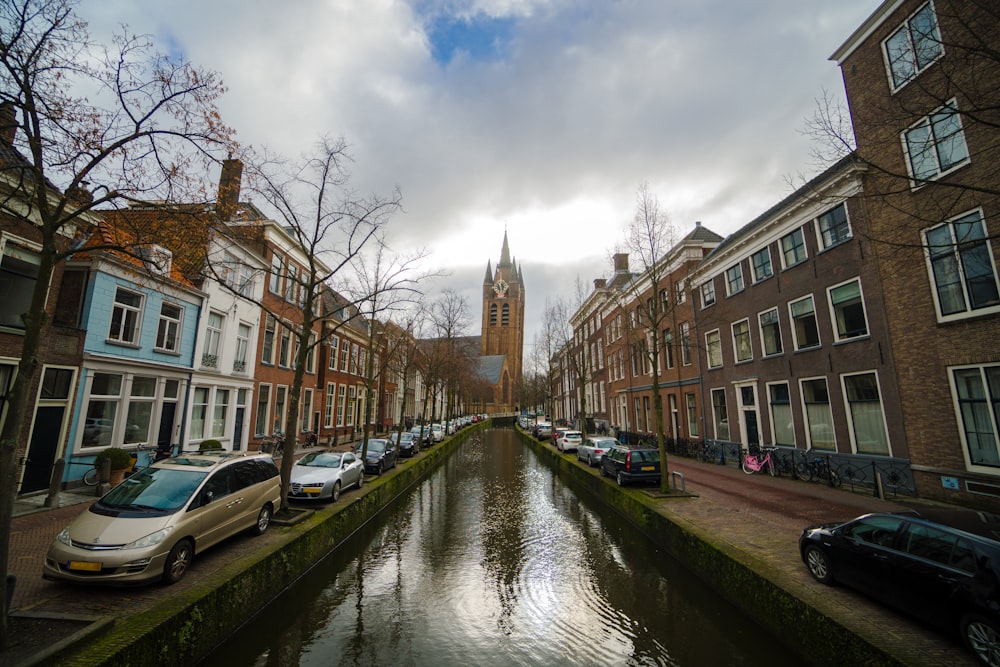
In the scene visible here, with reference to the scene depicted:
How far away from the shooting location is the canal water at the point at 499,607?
602cm

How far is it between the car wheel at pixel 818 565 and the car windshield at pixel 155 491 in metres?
10.1

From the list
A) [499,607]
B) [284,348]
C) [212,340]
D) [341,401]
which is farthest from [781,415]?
[341,401]

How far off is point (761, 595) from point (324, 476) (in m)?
10.8

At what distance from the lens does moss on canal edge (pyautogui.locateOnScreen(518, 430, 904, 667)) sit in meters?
5.02

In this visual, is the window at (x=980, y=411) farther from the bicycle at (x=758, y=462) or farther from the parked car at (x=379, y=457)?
the parked car at (x=379, y=457)

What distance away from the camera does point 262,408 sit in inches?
921

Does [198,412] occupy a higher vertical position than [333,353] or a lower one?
lower

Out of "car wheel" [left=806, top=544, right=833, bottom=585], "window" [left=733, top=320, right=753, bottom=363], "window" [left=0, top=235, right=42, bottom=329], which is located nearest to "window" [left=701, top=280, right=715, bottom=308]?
"window" [left=733, top=320, right=753, bottom=363]

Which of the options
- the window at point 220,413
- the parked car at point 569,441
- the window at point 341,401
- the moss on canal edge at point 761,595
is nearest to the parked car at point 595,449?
the parked car at point 569,441

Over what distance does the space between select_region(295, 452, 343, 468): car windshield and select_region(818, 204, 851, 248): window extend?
18882 millimetres

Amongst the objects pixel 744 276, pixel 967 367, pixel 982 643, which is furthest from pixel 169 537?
pixel 744 276

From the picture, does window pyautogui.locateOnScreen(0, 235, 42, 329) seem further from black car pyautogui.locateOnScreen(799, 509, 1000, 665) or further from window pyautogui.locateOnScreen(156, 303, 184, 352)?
black car pyautogui.locateOnScreen(799, 509, 1000, 665)

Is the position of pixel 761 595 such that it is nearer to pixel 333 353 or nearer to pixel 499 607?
pixel 499 607

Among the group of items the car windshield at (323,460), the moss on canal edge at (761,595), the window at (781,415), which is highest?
the window at (781,415)
